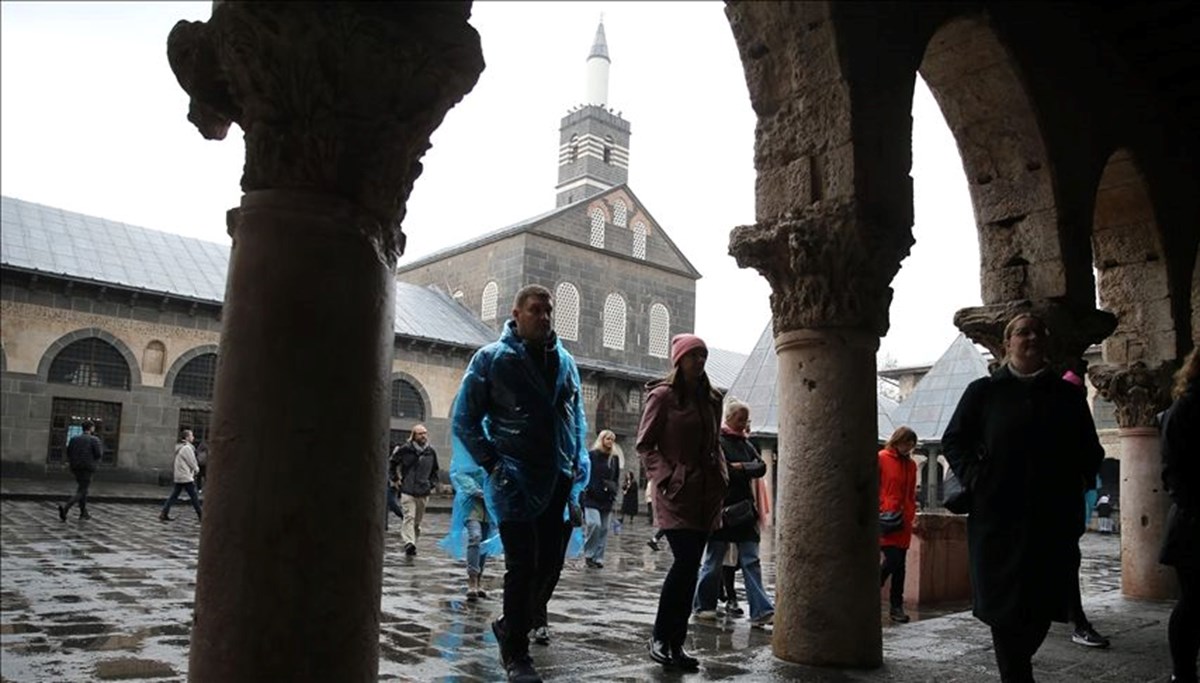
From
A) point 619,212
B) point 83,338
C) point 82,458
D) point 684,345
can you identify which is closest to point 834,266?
point 684,345

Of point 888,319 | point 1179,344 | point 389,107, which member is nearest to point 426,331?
point 1179,344

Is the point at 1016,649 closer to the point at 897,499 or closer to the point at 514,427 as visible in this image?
the point at 514,427

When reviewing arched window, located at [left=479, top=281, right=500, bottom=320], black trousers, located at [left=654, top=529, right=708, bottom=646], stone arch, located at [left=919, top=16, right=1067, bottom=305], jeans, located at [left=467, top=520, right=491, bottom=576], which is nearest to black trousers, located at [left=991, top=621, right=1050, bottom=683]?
black trousers, located at [left=654, top=529, right=708, bottom=646]

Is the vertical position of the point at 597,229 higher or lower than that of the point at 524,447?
higher

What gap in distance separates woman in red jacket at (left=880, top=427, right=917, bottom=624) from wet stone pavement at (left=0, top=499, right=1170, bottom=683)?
1.31ft

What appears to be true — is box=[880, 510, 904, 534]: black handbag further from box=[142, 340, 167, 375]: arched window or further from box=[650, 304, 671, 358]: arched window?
box=[650, 304, 671, 358]: arched window

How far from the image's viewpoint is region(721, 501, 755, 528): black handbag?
20.8 feet

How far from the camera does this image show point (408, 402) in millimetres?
27953

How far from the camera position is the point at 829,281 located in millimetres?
5141

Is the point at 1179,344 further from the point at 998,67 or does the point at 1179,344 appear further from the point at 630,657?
the point at 630,657

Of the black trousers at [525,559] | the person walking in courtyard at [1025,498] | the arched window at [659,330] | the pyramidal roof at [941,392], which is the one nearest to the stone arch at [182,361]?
the pyramidal roof at [941,392]

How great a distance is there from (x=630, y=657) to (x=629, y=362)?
32910 mm

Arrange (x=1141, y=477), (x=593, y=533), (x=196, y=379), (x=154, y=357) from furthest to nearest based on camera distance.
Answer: (x=196, y=379) → (x=154, y=357) → (x=593, y=533) → (x=1141, y=477)

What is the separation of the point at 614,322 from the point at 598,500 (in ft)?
90.0
